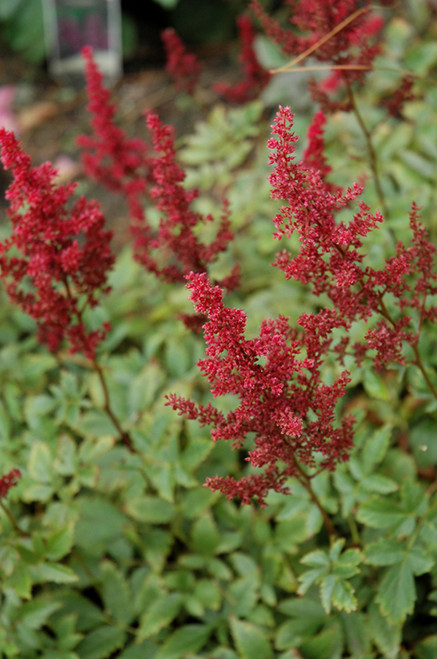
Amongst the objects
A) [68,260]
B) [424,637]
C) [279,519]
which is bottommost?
[424,637]

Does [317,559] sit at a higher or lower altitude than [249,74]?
lower

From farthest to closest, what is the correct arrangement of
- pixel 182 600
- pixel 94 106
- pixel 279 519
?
pixel 94 106 → pixel 182 600 → pixel 279 519

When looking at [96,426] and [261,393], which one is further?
[96,426]

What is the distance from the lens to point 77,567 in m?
2.75

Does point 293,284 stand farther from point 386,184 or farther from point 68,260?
point 68,260

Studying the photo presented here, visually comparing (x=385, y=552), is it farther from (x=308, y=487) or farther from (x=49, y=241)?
(x=49, y=241)

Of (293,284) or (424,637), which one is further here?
(293,284)

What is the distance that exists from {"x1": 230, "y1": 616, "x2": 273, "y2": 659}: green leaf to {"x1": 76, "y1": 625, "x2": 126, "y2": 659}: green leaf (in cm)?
47

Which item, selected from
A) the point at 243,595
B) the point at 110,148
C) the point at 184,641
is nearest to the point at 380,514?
the point at 243,595

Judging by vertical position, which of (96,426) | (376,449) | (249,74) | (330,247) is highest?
(249,74)

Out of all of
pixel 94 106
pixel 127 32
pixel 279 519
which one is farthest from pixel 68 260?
pixel 127 32

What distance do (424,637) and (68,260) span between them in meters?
1.81

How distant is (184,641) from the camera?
8.06 feet

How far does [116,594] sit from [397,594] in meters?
1.08
